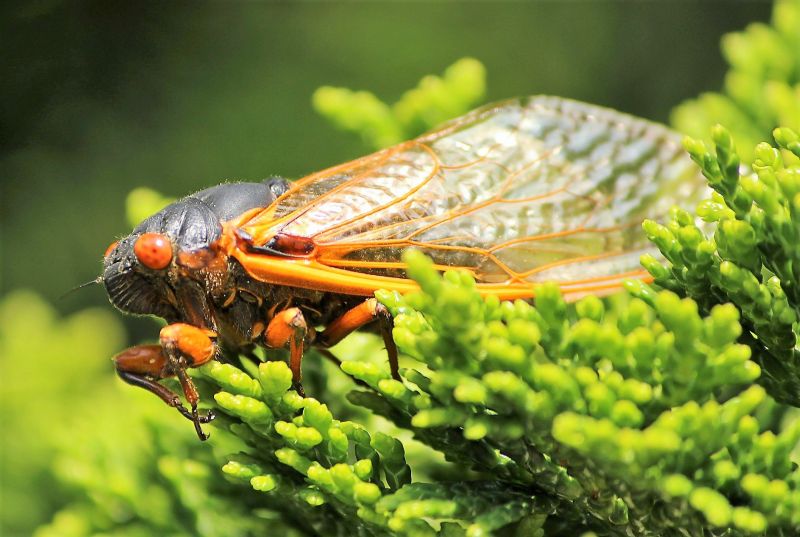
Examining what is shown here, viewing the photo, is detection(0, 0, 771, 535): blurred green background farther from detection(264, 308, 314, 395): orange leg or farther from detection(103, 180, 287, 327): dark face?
detection(264, 308, 314, 395): orange leg

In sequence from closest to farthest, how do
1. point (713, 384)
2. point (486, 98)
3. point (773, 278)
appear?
point (713, 384) → point (773, 278) → point (486, 98)

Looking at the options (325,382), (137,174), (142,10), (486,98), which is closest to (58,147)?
(137,174)

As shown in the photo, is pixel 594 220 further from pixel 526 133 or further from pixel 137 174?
pixel 137 174

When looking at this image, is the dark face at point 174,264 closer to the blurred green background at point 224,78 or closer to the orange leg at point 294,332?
the orange leg at point 294,332

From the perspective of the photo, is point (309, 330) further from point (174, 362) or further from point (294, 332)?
point (174, 362)

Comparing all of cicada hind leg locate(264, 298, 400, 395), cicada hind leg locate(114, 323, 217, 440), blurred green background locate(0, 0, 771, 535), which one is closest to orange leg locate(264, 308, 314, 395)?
cicada hind leg locate(264, 298, 400, 395)

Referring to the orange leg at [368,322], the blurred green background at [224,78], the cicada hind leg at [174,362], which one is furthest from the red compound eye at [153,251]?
the blurred green background at [224,78]
